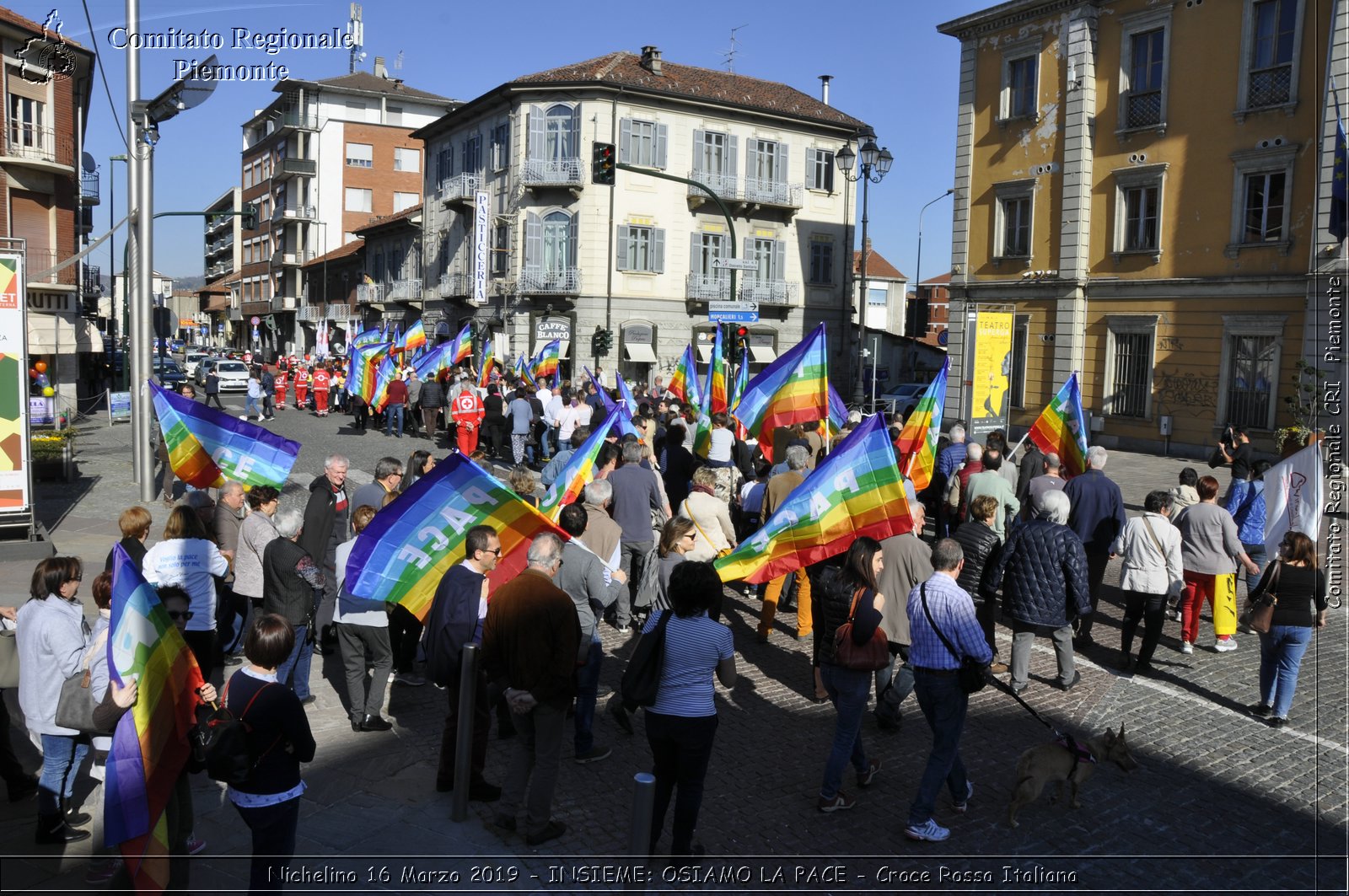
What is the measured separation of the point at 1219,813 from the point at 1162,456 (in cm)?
2162

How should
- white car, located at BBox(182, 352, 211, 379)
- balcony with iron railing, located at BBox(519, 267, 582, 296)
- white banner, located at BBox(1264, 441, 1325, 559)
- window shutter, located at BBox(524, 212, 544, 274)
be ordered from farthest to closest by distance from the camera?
white car, located at BBox(182, 352, 211, 379) < window shutter, located at BBox(524, 212, 544, 274) < balcony with iron railing, located at BBox(519, 267, 582, 296) < white banner, located at BBox(1264, 441, 1325, 559)

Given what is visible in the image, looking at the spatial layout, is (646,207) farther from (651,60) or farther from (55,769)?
(55,769)

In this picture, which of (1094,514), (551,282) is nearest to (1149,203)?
(1094,514)

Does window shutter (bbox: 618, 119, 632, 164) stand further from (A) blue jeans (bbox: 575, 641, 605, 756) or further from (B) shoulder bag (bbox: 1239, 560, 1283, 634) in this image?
(A) blue jeans (bbox: 575, 641, 605, 756)

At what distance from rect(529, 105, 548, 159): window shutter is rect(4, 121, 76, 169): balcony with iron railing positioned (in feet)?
48.6

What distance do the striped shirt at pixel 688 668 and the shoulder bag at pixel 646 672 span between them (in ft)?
0.08

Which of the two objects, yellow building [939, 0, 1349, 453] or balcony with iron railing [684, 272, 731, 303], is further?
balcony with iron railing [684, 272, 731, 303]

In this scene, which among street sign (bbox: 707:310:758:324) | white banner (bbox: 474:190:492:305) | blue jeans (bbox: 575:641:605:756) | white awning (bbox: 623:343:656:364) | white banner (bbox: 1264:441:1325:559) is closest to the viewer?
blue jeans (bbox: 575:641:605:756)

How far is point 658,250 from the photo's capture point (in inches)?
1565

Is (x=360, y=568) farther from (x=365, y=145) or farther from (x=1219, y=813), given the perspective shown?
(x=365, y=145)

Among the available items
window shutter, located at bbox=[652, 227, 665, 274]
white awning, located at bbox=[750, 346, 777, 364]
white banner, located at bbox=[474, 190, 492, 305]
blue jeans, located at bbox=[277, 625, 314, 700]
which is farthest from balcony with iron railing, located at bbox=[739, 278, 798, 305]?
blue jeans, located at bbox=[277, 625, 314, 700]

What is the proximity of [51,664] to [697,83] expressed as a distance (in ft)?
128

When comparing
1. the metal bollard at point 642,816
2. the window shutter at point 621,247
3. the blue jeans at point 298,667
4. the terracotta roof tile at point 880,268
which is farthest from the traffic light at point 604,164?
the terracotta roof tile at point 880,268

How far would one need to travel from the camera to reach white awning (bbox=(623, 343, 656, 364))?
39.6 m
